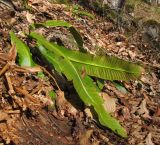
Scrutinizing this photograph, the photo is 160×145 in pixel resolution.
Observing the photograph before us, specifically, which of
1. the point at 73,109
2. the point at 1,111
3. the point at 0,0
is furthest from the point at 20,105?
the point at 0,0

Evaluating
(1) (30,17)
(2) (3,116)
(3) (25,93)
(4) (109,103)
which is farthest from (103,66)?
(2) (3,116)

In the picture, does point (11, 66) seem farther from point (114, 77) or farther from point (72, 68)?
point (114, 77)

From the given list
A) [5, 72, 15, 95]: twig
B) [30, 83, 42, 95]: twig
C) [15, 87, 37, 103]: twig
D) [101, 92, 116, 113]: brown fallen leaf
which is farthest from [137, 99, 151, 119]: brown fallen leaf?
[5, 72, 15, 95]: twig

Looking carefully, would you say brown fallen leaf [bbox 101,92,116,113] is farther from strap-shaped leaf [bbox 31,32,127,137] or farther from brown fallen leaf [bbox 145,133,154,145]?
brown fallen leaf [bbox 145,133,154,145]

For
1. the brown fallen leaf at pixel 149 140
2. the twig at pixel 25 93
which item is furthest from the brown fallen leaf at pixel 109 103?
the twig at pixel 25 93

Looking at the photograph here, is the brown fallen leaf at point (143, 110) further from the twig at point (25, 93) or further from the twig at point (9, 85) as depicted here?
the twig at point (9, 85)

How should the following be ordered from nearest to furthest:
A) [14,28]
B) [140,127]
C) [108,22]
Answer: [140,127] < [14,28] < [108,22]
